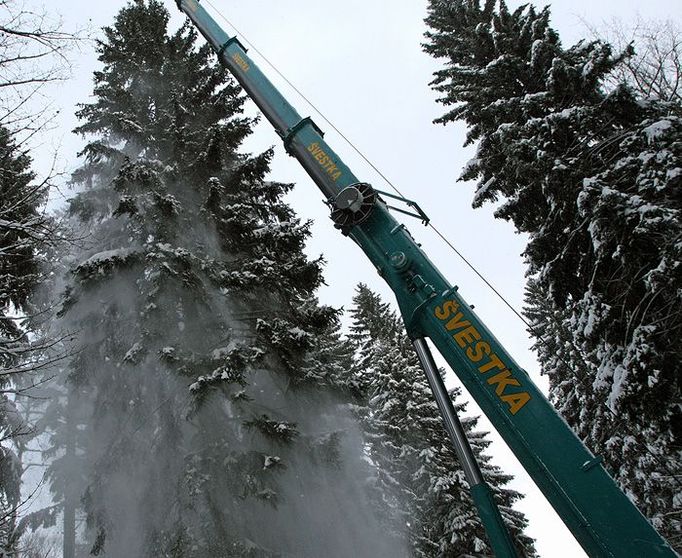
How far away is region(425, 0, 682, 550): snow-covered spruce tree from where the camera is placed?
7406 mm

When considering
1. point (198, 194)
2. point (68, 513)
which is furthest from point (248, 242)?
point (68, 513)

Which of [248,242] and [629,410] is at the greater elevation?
[248,242]

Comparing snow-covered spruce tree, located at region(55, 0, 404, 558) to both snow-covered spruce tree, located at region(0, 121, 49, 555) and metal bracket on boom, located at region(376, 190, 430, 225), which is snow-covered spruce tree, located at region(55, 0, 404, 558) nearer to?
snow-covered spruce tree, located at region(0, 121, 49, 555)

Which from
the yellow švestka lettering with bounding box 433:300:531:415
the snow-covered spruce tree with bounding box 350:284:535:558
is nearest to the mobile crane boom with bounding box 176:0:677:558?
the yellow švestka lettering with bounding box 433:300:531:415

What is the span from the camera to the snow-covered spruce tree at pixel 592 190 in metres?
7.41

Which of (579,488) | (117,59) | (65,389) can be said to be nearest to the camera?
(579,488)

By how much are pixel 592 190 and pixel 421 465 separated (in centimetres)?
1178

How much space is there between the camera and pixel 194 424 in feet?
29.7

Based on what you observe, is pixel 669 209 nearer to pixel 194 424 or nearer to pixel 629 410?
pixel 629 410

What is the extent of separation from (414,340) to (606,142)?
5.85 meters

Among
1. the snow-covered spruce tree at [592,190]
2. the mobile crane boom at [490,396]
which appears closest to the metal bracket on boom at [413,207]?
the mobile crane boom at [490,396]

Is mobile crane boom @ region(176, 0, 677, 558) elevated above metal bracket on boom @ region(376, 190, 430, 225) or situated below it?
below

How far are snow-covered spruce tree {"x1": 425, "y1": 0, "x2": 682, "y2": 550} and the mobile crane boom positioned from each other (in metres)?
2.72

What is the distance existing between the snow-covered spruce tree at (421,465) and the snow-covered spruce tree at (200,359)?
4.60m
